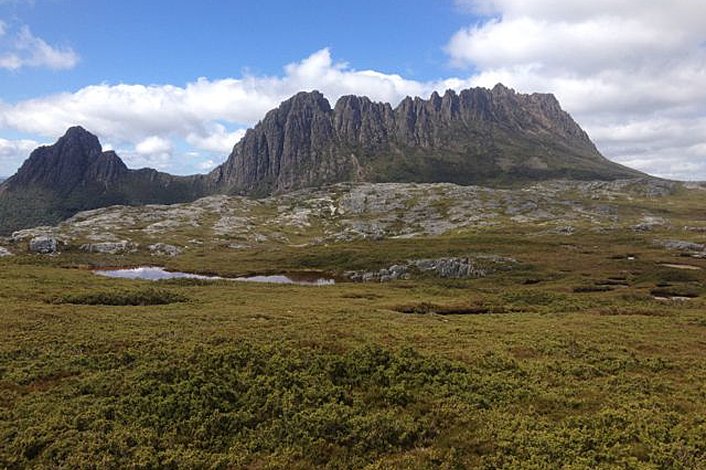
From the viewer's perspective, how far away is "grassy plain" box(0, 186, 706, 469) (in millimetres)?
21203

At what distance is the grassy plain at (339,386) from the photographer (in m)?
21.2

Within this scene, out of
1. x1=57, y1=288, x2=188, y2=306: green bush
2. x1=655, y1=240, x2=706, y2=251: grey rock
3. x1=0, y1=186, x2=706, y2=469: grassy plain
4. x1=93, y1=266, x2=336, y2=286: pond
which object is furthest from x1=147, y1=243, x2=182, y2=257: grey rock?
x1=655, y1=240, x2=706, y2=251: grey rock

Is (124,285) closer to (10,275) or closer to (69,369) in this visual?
(10,275)

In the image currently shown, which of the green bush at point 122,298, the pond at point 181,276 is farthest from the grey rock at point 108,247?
the green bush at point 122,298

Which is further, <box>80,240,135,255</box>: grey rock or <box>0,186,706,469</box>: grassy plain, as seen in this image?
<box>80,240,135,255</box>: grey rock

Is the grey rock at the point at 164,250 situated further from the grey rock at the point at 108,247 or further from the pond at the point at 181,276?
the pond at the point at 181,276

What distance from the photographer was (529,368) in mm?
31922

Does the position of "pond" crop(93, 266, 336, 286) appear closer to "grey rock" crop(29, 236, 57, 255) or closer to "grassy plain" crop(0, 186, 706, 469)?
"grey rock" crop(29, 236, 57, 255)

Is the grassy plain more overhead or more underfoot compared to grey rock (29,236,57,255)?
more underfoot

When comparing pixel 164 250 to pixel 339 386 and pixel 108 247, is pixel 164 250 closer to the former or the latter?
pixel 108 247

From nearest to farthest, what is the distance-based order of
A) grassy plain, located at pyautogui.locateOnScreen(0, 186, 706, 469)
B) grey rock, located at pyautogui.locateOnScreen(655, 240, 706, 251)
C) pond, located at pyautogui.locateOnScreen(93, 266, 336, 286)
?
grassy plain, located at pyautogui.locateOnScreen(0, 186, 706, 469), pond, located at pyautogui.locateOnScreen(93, 266, 336, 286), grey rock, located at pyautogui.locateOnScreen(655, 240, 706, 251)

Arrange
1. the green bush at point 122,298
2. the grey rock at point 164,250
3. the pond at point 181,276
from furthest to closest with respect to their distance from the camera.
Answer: the grey rock at point 164,250 < the pond at point 181,276 < the green bush at point 122,298

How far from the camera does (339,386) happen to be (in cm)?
2819

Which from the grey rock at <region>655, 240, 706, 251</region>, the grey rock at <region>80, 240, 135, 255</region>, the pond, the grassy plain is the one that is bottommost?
the pond
